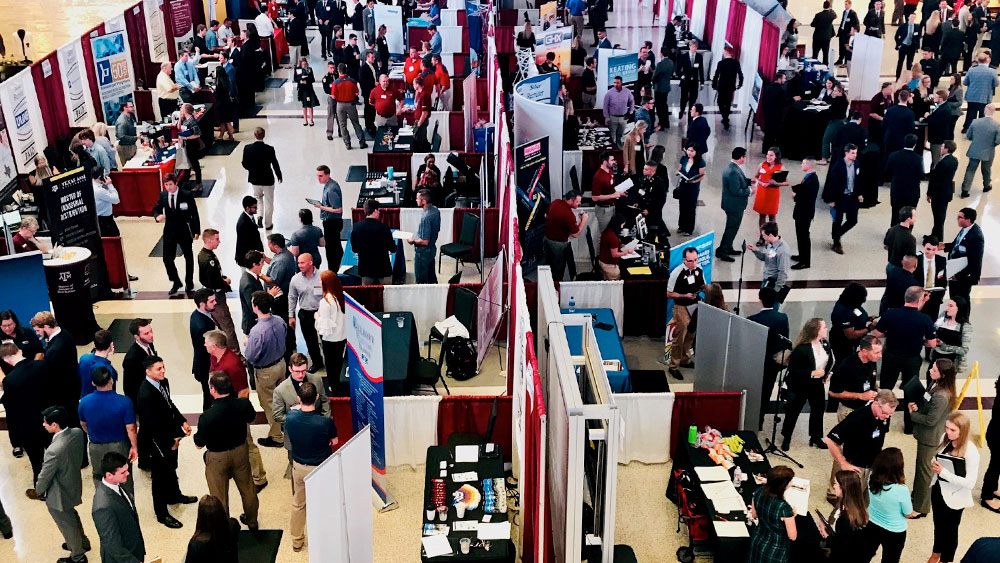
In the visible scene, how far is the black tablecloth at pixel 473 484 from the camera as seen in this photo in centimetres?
618

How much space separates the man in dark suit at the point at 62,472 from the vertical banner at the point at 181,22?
13.6m

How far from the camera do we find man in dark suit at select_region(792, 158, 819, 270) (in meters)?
10.7

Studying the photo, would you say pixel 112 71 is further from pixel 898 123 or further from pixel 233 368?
pixel 898 123

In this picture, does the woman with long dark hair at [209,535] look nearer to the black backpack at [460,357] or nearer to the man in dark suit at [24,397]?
the man in dark suit at [24,397]

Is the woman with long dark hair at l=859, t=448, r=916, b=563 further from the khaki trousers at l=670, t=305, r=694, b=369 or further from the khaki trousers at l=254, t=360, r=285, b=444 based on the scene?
the khaki trousers at l=254, t=360, r=285, b=444

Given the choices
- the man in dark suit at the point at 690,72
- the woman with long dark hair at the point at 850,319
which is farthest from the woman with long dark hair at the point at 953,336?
the man in dark suit at the point at 690,72

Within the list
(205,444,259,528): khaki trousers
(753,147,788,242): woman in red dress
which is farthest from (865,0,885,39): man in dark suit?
(205,444,259,528): khaki trousers

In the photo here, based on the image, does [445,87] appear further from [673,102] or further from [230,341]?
[230,341]

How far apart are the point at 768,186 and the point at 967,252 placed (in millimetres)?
2449

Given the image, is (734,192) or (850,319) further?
(734,192)

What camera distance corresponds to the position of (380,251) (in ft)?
31.1

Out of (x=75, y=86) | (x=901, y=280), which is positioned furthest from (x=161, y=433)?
(x=75, y=86)

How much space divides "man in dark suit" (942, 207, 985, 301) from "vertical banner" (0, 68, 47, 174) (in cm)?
1122

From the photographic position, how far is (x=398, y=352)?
27.8ft
